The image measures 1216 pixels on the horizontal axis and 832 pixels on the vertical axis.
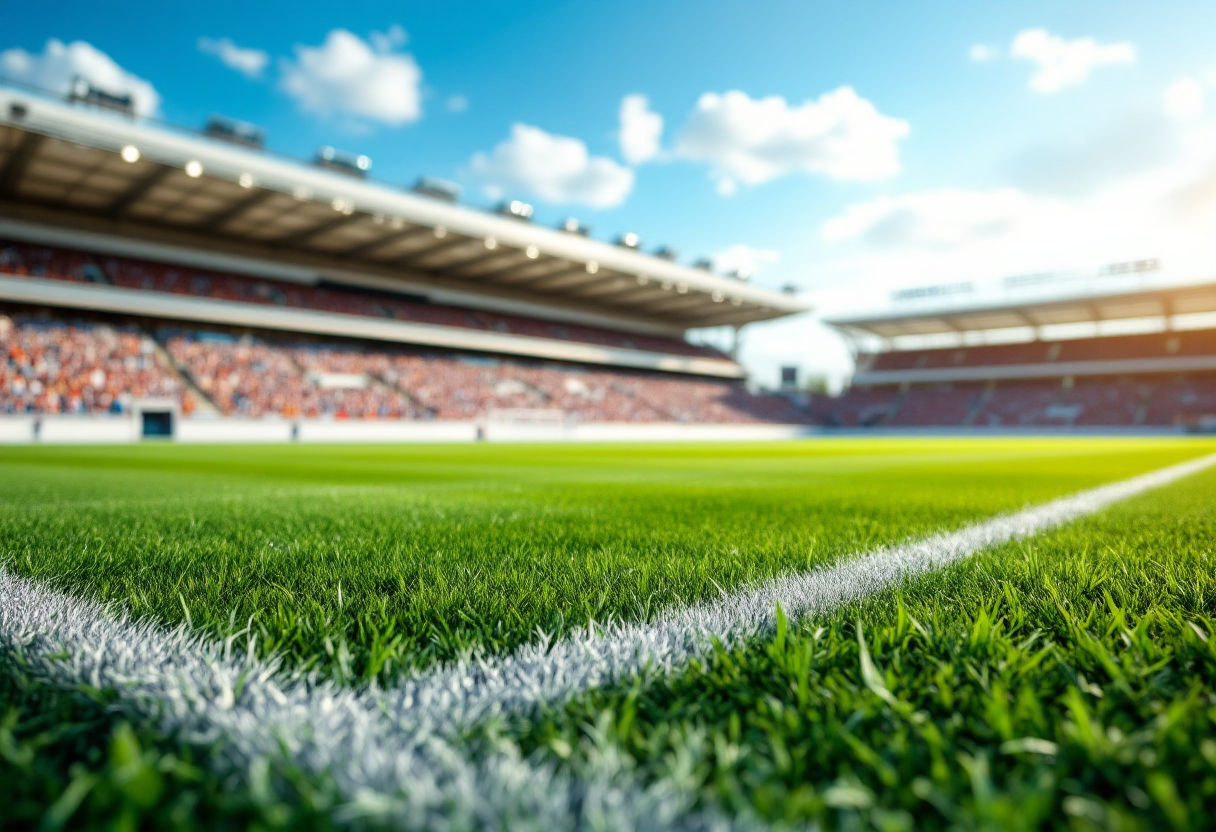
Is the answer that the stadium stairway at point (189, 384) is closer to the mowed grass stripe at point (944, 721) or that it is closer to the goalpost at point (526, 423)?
the goalpost at point (526, 423)

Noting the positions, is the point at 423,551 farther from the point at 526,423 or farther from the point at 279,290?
the point at 279,290

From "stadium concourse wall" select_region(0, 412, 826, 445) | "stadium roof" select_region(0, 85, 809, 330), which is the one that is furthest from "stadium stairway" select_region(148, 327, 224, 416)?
"stadium roof" select_region(0, 85, 809, 330)

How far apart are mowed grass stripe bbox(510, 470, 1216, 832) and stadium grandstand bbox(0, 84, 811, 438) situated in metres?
25.6

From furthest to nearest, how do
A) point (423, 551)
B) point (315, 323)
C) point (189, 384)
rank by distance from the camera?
point (315, 323)
point (189, 384)
point (423, 551)

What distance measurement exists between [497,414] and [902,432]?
27.0m

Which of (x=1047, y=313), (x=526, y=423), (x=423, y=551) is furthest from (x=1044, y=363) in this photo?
(x=423, y=551)

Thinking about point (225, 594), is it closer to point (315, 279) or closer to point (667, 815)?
point (667, 815)

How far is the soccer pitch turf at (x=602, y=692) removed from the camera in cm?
73

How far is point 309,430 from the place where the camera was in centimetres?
2556

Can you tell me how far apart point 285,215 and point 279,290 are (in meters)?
4.98

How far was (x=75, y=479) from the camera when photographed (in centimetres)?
685

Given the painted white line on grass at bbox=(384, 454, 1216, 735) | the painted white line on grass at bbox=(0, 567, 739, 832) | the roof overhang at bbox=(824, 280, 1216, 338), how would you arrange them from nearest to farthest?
the painted white line on grass at bbox=(0, 567, 739, 832), the painted white line on grass at bbox=(384, 454, 1216, 735), the roof overhang at bbox=(824, 280, 1216, 338)

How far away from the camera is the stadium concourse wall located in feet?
67.8

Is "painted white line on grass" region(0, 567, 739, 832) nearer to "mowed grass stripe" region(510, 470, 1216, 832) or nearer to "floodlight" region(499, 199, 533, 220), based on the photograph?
"mowed grass stripe" region(510, 470, 1216, 832)
